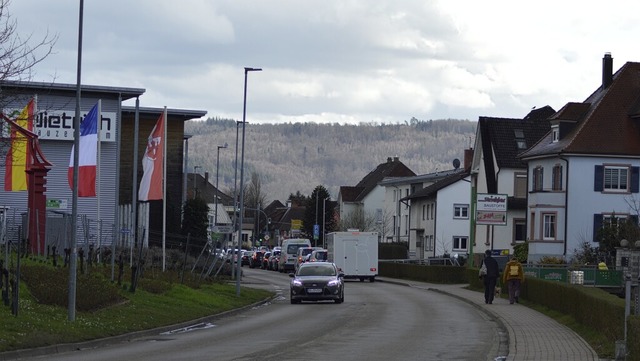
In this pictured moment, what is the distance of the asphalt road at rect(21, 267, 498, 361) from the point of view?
21.7 metres

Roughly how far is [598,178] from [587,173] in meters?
0.68

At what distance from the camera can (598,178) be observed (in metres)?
66.9

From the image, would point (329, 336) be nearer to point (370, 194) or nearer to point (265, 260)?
point (265, 260)

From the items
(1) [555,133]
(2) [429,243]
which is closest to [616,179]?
(1) [555,133]

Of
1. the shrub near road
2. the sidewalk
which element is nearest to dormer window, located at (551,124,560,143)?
the sidewalk

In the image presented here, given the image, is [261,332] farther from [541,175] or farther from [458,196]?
[458,196]

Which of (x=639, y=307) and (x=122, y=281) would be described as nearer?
(x=639, y=307)

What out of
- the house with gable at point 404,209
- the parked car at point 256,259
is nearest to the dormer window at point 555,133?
the house with gable at point 404,209

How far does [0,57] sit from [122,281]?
12.8m

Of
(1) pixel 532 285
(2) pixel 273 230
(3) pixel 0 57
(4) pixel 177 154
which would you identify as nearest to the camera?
(3) pixel 0 57

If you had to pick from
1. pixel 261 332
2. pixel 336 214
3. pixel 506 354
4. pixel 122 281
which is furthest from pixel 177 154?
pixel 336 214

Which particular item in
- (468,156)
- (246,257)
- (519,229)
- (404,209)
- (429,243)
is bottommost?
(246,257)

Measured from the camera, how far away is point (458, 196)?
96.7 m

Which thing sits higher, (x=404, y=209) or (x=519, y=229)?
(x=404, y=209)
